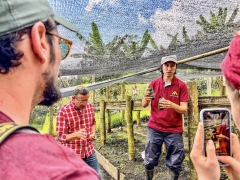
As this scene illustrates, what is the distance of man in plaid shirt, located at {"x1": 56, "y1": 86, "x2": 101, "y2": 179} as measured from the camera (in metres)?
2.61

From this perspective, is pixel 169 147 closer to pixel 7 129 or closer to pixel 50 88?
pixel 50 88

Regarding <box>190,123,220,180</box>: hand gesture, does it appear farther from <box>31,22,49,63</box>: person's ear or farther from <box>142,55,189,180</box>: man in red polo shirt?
<box>142,55,189,180</box>: man in red polo shirt

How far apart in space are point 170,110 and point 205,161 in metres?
1.97

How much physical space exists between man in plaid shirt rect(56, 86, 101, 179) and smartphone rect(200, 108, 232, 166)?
5.47 ft

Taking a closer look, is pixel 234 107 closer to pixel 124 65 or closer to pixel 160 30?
pixel 160 30

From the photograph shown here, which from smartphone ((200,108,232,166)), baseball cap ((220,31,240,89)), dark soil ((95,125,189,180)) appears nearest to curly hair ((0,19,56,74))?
baseball cap ((220,31,240,89))

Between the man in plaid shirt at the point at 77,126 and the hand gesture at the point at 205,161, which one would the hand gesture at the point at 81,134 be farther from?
the hand gesture at the point at 205,161

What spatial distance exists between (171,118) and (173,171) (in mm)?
568

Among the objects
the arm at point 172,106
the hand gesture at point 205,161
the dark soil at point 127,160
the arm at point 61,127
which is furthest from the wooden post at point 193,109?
the hand gesture at point 205,161

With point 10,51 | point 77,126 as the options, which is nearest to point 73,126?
point 77,126

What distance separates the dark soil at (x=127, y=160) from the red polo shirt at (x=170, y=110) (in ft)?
4.07

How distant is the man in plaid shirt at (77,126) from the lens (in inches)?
103

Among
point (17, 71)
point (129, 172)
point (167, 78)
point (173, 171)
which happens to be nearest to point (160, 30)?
point (167, 78)

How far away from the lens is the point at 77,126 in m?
2.68
